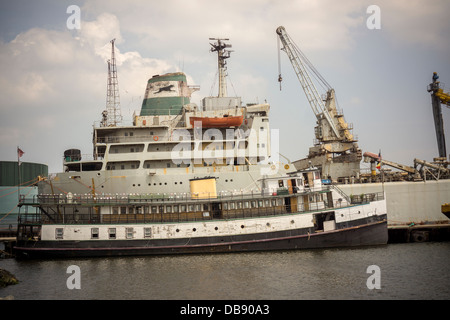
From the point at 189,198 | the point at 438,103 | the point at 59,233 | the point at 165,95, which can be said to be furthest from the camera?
the point at 438,103

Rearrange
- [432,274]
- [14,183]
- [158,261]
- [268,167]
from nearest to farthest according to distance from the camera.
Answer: [432,274]
[158,261]
[268,167]
[14,183]

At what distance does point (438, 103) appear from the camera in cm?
4509

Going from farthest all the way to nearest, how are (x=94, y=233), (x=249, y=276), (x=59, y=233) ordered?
(x=94, y=233), (x=59, y=233), (x=249, y=276)

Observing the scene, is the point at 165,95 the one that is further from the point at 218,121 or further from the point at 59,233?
the point at 59,233

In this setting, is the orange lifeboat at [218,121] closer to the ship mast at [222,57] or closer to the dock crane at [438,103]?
the ship mast at [222,57]

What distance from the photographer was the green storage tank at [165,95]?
132 ft

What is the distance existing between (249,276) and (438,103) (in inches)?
1324

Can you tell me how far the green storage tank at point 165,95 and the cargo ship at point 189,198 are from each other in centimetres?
39

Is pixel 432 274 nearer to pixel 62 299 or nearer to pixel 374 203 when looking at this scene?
pixel 374 203

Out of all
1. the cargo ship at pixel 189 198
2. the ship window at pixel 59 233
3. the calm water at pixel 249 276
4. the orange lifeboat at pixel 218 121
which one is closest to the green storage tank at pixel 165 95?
the cargo ship at pixel 189 198

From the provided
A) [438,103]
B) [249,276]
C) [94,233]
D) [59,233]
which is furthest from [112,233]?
[438,103]
